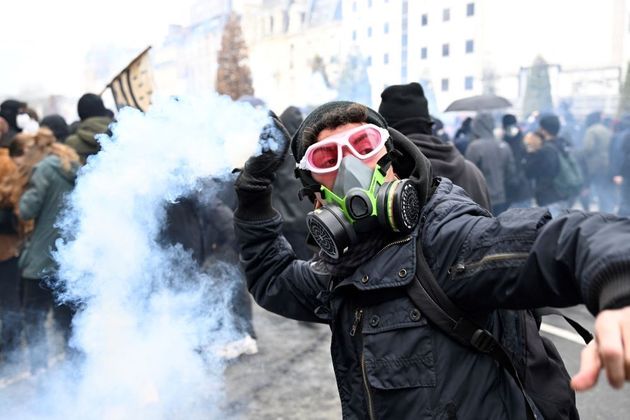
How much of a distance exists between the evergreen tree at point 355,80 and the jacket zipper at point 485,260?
926 centimetres

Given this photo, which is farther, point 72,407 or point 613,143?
point 613,143

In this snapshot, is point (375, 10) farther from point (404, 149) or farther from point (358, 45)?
point (404, 149)

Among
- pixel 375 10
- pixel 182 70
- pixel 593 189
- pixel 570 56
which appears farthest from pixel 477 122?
pixel 570 56

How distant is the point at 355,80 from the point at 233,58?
3.29 meters

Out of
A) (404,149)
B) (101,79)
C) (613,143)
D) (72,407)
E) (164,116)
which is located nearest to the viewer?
(404,149)

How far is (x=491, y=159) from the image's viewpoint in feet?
20.6

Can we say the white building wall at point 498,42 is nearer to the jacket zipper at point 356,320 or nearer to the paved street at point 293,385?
the paved street at point 293,385

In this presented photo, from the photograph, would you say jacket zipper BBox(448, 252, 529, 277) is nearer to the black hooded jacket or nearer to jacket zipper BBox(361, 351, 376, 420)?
jacket zipper BBox(361, 351, 376, 420)

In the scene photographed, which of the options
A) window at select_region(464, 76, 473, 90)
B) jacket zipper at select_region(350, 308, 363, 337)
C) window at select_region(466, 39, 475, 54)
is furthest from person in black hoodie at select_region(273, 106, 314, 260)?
window at select_region(464, 76, 473, 90)

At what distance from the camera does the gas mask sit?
149 cm

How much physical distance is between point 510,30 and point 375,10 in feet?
13.4

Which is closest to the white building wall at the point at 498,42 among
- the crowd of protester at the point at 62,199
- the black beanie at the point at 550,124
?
the black beanie at the point at 550,124

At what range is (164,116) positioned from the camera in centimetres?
231

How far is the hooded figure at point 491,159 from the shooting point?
20.5 feet
